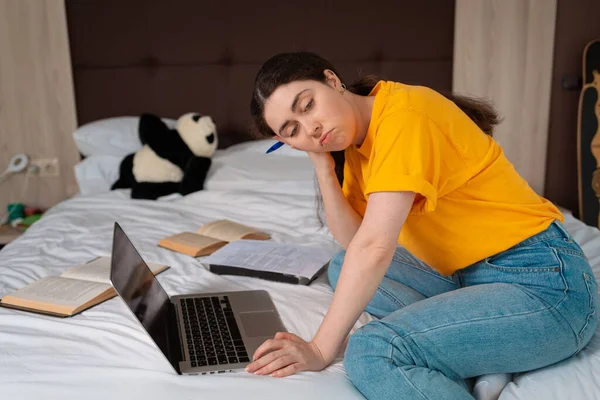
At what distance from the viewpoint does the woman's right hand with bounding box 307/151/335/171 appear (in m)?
1.21

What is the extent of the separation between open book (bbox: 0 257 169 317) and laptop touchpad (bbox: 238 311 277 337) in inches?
13.0

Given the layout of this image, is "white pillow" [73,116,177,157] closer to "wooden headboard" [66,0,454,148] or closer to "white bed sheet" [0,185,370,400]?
"wooden headboard" [66,0,454,148]

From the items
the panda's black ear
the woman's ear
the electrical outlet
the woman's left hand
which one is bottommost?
the electrical outlet

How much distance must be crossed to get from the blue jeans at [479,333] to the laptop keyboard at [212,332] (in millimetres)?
220

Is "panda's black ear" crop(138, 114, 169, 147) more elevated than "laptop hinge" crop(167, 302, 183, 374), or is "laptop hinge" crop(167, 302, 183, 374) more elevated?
"panda's black ear" crop(138, 114, 169, 147)

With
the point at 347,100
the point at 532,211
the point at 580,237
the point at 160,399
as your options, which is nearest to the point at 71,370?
the point at 160,399

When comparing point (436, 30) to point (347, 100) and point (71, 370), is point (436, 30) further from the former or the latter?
point (71, 370)

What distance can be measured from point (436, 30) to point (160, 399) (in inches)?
81.2

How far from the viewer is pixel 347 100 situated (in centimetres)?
103

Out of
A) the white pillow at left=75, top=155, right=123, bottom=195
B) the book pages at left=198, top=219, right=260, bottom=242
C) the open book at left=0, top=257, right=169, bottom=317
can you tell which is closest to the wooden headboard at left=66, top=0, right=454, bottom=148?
the white pillow at left=75, top=155, right=123, bottom=195

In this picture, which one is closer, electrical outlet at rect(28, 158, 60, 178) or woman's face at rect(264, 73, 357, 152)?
woman's face at rect(264, 73, 357, 152)

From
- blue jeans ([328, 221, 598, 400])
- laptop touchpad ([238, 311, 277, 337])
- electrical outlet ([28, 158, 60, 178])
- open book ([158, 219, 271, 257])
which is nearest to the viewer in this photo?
blue jeans ([328, 221, 598, 400])

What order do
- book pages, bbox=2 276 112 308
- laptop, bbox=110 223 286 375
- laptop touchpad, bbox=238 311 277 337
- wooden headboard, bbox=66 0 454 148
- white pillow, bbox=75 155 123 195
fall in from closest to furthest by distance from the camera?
laptop, bbox=110 223 286 375
laptop touchpad, bbox=238 311 277 337
book pages, bbox=2 276 112 308
white pillow, bbox=75 155 123 195
wooden headboard, bbox=66 0 454 148

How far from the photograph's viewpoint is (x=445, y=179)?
3.22ft
